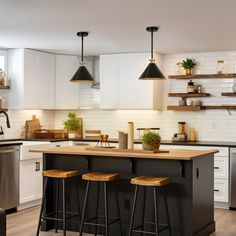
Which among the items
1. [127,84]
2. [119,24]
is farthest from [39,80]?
[119,24]

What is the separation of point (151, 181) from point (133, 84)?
3.35m

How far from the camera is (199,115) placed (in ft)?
26.2

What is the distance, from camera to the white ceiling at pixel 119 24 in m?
4.77

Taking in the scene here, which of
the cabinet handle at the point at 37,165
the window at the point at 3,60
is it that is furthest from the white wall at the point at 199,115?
the window at the point at 3,60

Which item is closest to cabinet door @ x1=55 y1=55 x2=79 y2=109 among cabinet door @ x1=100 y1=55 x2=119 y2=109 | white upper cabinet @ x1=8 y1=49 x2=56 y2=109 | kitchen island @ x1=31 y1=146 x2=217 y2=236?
white upper cabinet @ x1=8 y1=49 x2=56 y2=109

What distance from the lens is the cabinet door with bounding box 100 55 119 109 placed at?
26.8 ft

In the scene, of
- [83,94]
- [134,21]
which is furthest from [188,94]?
[134,21]

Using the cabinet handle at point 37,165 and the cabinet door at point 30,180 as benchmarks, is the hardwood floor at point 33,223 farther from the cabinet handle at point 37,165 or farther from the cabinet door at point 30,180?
the cabinet handle at point 37,165

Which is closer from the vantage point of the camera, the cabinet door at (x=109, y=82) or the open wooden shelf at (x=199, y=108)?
the open wooden shelf at (x=199, y=108)

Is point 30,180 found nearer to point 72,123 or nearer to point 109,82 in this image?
point 72,123

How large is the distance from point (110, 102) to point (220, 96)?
1892 mm

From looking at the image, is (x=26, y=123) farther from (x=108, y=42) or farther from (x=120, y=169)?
(x=120, y=169)

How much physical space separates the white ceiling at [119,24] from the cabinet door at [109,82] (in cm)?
39

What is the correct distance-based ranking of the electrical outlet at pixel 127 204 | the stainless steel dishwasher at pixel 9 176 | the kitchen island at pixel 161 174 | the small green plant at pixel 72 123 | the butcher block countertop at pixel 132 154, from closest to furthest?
1. the butcher block countertop at pixel 132 154
2. the kitchen island at pixel 161 174
3. the electrical outlet at pixel 127 204
4. the stainless steel dishwasher at pixel 9 176
5. the small green plant at pixel 72 123
